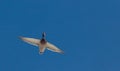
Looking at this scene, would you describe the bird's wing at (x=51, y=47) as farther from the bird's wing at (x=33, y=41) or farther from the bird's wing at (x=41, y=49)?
the bird's wing at (x=33, y=41)

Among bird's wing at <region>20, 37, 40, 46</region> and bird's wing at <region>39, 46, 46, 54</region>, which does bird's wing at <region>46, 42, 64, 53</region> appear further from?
bird's wing at <region>20, 37, 40, 46</region>

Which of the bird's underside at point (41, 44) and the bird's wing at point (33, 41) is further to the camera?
the bird's underside at point (41, 44)

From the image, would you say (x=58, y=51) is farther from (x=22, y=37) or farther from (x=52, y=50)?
(x=22, y=37)

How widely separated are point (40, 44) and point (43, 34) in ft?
12.2

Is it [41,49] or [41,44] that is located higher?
[41,44]

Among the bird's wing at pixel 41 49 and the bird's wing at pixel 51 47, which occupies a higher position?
the bird's wing at pixel 51 47

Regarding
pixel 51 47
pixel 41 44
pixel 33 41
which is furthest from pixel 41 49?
pixel 33 41

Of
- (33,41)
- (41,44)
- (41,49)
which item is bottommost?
(41,49)

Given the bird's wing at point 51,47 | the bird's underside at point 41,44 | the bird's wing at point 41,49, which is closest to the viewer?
the bird's underside at point 41,44

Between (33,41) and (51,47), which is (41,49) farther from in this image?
(33,41)

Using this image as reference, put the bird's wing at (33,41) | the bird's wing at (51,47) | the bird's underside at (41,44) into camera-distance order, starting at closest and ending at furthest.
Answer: the bird's wing at (33,41) < the bird's underside at (41,44) < the bird's wing at (51,47)

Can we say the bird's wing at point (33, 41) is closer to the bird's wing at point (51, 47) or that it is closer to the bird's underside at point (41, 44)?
the bird's underside at point (41, 44)

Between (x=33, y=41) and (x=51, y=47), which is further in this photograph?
(x=51, y=47)

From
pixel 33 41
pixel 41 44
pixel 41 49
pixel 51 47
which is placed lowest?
pixel 41 49
